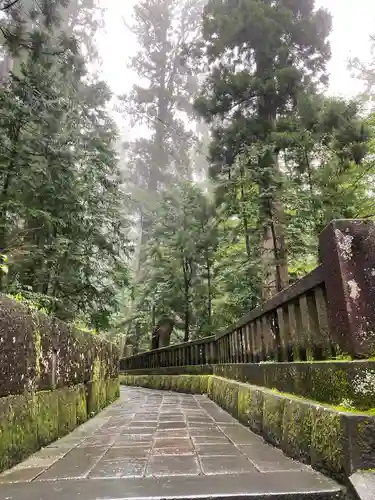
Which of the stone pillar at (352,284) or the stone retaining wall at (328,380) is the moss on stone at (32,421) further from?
the stone pillar at (352,284)

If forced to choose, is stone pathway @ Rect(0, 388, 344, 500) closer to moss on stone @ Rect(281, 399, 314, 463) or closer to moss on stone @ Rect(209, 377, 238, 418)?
moss on stone @ Rect(281, 399, 314, 463)

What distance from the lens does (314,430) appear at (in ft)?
6.66

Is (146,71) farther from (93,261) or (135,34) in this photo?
(93,261)

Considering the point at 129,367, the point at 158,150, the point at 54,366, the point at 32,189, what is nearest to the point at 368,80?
the point at 158,150

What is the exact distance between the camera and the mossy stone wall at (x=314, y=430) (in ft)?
5.46

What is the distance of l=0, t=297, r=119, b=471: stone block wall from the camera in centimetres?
232

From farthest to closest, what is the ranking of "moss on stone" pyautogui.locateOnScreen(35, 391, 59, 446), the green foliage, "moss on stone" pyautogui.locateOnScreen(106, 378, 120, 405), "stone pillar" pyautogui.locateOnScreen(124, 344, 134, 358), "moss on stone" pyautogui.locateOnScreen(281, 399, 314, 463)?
"stone pillar" pyautogui.locateOnScreen(124, 344, 134, 358) → the green foliage → "moss on stone" pyautogui.locateOnScreen(106, 378, 120, 405) → "moss on stone" pyautogui.locateOnScreen(35, 391, 59, 446) → "moss on stone" pyautogui.locateOnScreen(281, 399, 314, 463)

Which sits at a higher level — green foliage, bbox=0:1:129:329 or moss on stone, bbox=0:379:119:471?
green foliage, bbox=0:1:129:329

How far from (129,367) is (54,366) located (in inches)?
668

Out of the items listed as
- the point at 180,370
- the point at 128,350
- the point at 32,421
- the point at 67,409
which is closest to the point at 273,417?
the point at 32,421

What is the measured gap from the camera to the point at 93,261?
9.66m

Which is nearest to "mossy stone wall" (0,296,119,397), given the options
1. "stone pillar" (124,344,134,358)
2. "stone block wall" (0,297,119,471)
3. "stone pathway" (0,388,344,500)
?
"stone block wall" (0,297,119,471)

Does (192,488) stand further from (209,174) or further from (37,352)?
(209,174)

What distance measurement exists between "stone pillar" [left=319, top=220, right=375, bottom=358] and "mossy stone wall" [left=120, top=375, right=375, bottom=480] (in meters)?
0.33
